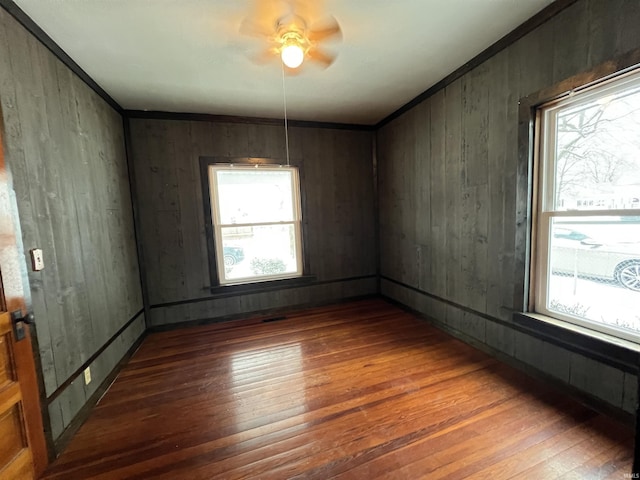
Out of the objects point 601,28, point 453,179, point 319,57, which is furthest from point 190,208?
point 601,28

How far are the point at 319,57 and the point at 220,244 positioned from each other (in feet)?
8.12

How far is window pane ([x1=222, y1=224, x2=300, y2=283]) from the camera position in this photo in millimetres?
3613

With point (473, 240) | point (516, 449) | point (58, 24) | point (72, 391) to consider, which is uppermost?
point (58, 24)

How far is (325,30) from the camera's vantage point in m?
1.78

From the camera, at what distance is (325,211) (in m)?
3.93

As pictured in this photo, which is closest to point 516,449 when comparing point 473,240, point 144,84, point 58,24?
point 473,240

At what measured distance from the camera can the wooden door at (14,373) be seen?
1.30 m

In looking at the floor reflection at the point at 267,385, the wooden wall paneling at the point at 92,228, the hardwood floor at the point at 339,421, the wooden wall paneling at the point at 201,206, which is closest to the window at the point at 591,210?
the hardwood floor at the point at 339,421

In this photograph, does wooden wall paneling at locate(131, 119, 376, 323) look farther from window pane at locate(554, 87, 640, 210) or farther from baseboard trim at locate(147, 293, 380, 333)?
window pane at locate(554, 87, 640, 210)

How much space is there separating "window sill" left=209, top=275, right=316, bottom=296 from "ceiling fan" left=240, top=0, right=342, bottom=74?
8.80 ft

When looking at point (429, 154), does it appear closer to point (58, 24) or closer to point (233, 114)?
point (233, 114)

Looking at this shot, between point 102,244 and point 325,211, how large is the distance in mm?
2586

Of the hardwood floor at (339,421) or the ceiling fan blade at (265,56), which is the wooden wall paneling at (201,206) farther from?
the ceiling fan blade at (265,56)

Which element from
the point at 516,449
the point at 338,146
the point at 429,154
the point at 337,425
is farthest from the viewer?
the point at 338,146
